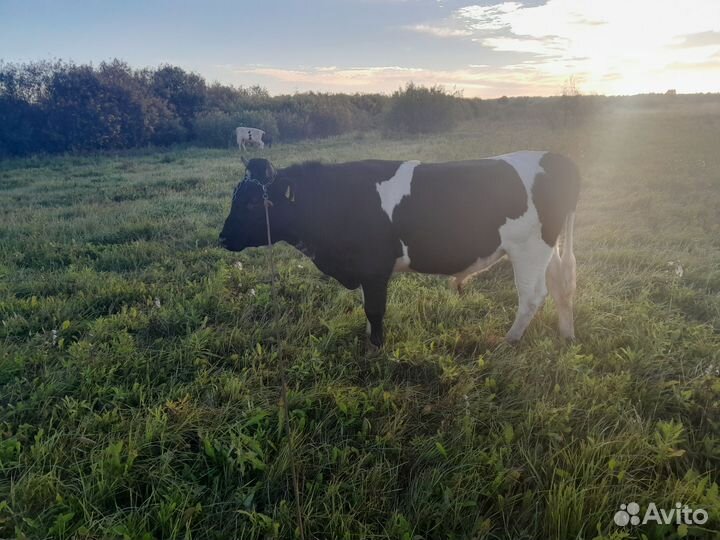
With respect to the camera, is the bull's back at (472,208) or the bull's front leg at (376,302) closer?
the bull's back at (472,208)

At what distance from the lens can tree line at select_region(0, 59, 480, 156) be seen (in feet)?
88.3

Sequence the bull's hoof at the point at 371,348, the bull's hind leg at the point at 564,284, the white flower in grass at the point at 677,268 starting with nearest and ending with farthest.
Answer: the bull's hoof at the point at 371,348
the bull's hind leg at the point at 564,284
the white flower in grass at the point at 677,268

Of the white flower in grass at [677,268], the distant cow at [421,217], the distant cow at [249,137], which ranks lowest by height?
the white flower in grass at [677,268]

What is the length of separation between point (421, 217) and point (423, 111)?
2885cm

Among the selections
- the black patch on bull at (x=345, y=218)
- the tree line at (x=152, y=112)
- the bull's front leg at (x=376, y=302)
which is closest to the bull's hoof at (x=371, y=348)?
the bull's front leg at (x=376, y=302)

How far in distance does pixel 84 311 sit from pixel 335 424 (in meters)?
2.92

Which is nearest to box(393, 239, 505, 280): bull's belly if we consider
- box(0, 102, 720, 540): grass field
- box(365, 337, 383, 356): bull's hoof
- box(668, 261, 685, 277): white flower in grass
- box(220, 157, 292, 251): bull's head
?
box(0, 102, 720, 540): grass field

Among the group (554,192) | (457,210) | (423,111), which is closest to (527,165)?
(554,192)

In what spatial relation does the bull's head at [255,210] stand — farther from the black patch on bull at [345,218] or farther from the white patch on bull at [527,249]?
the white patch on bull at [527,249]

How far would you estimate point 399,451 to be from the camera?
2.64 metres

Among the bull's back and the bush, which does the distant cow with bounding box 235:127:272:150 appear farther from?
the bull's back

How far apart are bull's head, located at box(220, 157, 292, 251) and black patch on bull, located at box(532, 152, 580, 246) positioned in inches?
80.0

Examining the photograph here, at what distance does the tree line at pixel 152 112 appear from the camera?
2691cm

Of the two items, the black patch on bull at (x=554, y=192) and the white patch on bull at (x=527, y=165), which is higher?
the white patch on bull at (x=527, y=165)
